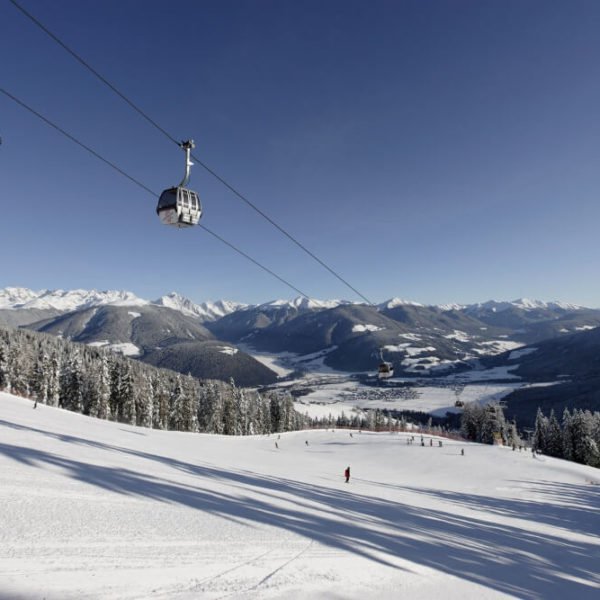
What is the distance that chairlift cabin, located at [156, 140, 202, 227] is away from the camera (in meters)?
10.6

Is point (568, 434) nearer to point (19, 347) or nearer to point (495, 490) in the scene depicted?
point (495, 490)

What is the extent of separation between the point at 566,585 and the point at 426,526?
429 centimetres

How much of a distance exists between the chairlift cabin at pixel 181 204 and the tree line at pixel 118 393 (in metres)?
63.2

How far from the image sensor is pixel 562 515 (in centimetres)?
1952

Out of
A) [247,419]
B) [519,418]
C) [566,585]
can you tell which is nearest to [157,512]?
[566,585]

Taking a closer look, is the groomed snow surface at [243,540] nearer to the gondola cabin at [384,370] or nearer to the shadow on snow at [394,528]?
the shadow on snow at [394,528]

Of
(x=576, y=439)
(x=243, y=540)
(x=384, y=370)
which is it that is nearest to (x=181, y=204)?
(x=243, y=540)

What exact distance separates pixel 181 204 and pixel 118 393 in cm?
6972

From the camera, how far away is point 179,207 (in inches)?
419

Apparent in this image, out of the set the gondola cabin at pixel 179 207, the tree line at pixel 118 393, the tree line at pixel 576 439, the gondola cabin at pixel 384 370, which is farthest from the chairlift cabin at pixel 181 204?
the tree line at pixel 576 439

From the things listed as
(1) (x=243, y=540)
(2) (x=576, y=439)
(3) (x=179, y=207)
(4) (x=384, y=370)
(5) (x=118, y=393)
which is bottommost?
(2) (x=576, y=439)

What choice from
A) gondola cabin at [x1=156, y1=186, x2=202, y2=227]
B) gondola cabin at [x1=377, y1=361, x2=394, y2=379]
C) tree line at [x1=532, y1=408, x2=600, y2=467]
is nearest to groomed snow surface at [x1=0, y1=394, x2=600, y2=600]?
gondola cabin at [x1=156, y1=186, x2=202, y2=227]

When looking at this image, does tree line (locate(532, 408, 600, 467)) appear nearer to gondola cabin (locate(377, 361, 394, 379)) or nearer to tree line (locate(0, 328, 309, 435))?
gondola cabin (locate(377, 361, 394, 379))

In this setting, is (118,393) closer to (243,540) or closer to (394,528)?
(394,528)
